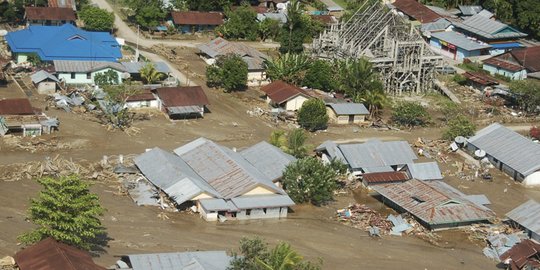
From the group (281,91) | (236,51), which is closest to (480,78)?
(281,91)

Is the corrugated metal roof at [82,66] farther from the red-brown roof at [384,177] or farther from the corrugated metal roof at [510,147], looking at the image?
the corrugated metal roof at [510,147]

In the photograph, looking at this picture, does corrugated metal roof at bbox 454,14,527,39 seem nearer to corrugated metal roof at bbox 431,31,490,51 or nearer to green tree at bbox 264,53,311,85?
corrugated metal roof at bbox 431,31,490,51

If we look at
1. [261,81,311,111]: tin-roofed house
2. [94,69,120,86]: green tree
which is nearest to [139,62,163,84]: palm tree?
[94,69,120,86]: green tree

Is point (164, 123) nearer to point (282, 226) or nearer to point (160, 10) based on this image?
point (282, 226)

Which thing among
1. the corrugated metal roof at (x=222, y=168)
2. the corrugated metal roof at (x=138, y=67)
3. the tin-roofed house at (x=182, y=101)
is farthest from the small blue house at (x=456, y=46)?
the corrugated metal roof at (x=222, y=168)

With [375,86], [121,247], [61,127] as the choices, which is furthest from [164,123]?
[121,247]

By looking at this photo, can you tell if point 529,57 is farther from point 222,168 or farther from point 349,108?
point 222,168
